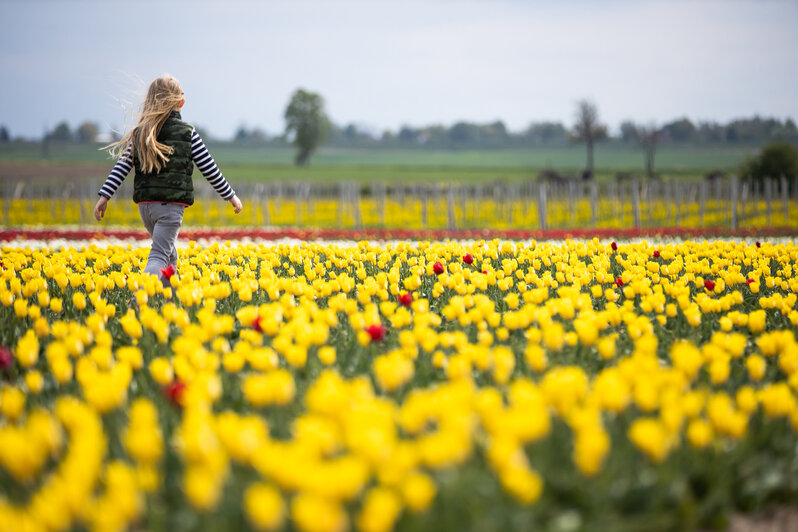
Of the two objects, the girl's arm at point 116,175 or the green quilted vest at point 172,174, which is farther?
the girl's arm at point 116,175

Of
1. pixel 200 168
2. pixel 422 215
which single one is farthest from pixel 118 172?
pixel 422 215

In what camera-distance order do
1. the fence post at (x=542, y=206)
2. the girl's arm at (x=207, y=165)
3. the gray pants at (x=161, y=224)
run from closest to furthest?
the gray pants at (x=161, y=224), the girl's arm at (x=207, y=165), the fence post at (x=542, y=206)

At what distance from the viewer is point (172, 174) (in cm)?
559

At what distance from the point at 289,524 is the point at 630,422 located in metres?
1.38

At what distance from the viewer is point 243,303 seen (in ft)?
15.9

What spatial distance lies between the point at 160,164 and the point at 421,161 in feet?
270

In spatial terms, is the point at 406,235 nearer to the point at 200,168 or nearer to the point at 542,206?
the point at 542,206

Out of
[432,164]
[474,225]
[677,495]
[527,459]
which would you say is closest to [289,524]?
[527,459]

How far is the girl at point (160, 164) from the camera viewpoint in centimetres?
552

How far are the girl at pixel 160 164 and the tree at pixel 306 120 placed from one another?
77583 millimetres

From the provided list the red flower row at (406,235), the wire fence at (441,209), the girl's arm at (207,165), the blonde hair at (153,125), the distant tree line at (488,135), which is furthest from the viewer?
the distant tree line at (488,135)

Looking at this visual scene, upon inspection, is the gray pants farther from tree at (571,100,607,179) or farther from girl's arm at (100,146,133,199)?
tree at (571,100,607,179)

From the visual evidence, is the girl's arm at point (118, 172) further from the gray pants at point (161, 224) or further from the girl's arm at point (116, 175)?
the gray pants at point (161, 224)

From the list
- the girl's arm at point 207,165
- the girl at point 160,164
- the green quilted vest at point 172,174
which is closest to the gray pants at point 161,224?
the girl at point 160,164
